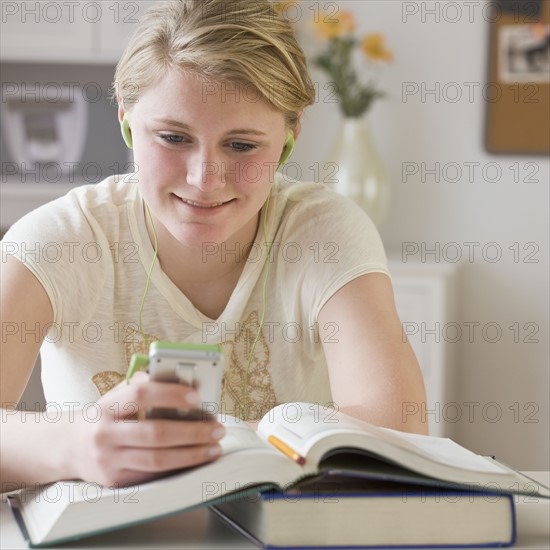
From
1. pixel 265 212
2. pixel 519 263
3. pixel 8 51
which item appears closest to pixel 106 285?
pixel 265 212

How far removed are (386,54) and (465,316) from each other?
0.89 metres

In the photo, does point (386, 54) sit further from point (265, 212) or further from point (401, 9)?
point (265, 212)

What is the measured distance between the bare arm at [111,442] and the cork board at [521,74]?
2.39 m

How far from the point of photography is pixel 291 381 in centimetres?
148

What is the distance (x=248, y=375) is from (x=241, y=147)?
37 centimetres

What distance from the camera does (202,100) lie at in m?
1.21

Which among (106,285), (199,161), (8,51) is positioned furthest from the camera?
(8,51)

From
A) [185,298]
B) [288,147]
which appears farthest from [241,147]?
[185,298]

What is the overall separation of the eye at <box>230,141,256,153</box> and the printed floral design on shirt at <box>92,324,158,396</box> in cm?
33

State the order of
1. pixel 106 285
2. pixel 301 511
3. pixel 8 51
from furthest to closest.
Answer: pixel 8 51, pixel 106 285, pixel 301 511

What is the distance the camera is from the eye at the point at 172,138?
4.09 feet

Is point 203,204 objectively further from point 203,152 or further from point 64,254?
point 64,254

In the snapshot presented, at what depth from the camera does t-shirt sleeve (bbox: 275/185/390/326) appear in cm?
140

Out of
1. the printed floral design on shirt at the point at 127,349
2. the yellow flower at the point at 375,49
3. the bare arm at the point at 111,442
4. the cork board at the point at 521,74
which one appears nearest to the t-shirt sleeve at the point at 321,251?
the printed floral design on shirt at the point at 127,349
